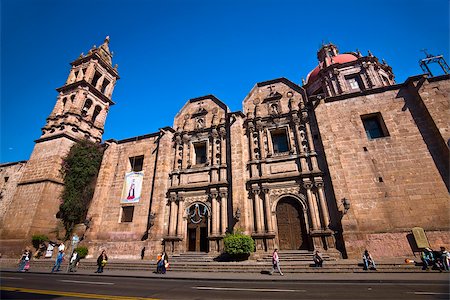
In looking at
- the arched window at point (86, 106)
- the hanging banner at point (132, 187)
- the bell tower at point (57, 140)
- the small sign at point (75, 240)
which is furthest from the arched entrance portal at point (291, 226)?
the arched window at point (86, 106)

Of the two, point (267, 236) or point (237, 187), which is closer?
point (267, 236)

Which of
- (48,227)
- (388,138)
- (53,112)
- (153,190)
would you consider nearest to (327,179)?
(388,138)

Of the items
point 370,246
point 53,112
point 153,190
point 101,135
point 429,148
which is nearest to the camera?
point 370,246

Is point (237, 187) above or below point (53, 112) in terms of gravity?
below

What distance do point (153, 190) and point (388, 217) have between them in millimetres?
17315

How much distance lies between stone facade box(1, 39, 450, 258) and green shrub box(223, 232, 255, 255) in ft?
4.43

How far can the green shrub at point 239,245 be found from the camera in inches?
526

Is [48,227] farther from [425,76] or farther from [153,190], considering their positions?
[425,76]

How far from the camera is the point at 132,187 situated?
1984 cm

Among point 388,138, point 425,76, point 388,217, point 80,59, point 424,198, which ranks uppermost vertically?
point 80,59

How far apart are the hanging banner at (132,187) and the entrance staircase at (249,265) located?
18.1ft

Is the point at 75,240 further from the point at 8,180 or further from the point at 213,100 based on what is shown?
the point at 213,100

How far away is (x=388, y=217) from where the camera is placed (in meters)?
13.1

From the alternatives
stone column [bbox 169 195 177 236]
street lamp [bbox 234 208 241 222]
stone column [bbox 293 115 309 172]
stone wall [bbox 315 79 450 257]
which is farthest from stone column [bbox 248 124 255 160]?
stone column [bbox 169 195 177 236]
